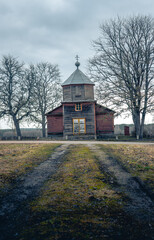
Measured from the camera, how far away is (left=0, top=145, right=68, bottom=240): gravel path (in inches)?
140

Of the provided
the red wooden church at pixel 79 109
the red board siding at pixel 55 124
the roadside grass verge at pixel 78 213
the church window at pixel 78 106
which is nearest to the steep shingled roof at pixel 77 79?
the red wooden church at pixel 79 109

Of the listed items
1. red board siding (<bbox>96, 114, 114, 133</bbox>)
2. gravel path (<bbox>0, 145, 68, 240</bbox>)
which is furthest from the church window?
gravel path (<bbox>0, 145, 68, 240</bbox>)

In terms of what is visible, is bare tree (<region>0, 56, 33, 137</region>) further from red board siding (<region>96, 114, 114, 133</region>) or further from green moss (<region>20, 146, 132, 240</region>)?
green moss (<region>20, 146, 132, 240</region>)

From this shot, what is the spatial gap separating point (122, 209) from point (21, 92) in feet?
95.5

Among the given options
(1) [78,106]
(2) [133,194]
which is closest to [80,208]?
(2) [133,194]

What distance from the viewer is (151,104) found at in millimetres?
22984

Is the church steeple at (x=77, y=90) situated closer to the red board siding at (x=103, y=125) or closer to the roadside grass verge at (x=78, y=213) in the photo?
the red board siding at (x=103, y=125)

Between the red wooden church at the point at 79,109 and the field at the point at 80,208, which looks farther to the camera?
the red wooden church at the point at 79,109

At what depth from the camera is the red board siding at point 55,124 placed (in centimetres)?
3150

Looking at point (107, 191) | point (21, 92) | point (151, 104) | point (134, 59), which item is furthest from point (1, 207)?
point (21, 92)

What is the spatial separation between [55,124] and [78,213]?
1097 inches

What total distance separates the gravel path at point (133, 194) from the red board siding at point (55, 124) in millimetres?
23559

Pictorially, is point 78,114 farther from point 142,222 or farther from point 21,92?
point 142,222

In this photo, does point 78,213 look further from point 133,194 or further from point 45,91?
point 45,91
